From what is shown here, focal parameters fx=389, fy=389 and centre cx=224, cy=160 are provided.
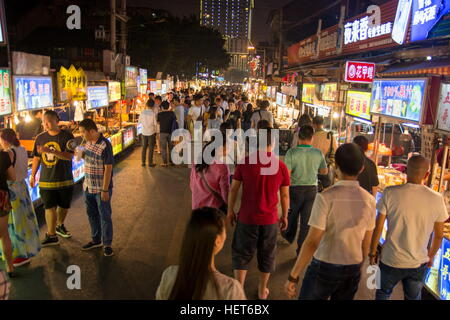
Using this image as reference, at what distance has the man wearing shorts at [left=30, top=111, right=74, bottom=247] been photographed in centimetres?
591

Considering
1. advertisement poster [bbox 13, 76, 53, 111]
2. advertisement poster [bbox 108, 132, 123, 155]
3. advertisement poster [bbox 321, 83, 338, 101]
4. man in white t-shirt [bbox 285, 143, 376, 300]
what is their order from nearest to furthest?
man in white t-shirt [bbox 285, 143, 376, 300]
advertisement poster [bbox 13, 76, 53, 111]
advertisement poster [bbox 321, 83, 338, 101]
advertisement poster [bbox 108, 132, 123, 155]

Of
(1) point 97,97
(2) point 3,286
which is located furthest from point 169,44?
(2) point 3,286

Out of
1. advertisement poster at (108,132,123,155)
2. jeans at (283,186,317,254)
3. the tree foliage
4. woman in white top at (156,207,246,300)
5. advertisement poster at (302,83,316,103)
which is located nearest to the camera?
woman in white top at (156,207,246,300)

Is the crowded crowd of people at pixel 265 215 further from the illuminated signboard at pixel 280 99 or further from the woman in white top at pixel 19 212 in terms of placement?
the illuminated signboard at pixel 280 99

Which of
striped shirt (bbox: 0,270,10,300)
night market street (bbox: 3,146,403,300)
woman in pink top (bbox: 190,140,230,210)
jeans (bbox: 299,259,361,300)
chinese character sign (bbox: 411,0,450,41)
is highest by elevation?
chinese character sign (bbox: 411,0,450,41)

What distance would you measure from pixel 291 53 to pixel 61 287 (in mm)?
23982

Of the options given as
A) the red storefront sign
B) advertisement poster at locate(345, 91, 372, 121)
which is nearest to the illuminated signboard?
the red storefront sign

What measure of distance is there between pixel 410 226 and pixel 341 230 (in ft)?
2.72

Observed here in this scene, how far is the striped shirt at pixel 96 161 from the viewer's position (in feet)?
18.3

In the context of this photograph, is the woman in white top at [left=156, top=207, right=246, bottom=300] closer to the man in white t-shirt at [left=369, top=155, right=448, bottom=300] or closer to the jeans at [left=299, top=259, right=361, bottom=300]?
the jeans at [left=299, top=259, right=361, bottom=300]

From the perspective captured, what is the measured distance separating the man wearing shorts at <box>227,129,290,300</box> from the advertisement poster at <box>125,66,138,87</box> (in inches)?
449

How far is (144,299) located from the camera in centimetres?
463

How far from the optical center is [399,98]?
18.7 feet

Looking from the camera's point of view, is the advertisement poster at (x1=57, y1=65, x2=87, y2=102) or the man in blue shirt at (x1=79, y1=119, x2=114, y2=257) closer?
the man in blue shirt at (x1=79, y1=119, x2=114, y2=257)
